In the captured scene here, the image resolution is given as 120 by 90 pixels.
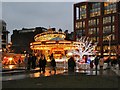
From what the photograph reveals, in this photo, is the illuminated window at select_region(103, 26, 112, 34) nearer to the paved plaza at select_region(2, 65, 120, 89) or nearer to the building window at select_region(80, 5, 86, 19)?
the building window at select_region(80, 5, 86, 19)

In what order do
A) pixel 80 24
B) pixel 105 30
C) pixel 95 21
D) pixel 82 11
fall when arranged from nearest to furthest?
pixel 105 30 → pixel 95 21 → pixel 80 24 → pixel 82 11

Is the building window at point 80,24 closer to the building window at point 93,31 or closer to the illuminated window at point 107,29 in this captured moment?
the building window at point 93,31

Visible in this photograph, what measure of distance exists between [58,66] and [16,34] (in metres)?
126

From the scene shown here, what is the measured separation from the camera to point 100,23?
138 meters

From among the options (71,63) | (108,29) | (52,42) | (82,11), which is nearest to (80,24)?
(82,11)

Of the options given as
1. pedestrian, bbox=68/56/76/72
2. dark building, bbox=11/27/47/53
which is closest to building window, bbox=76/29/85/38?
dark building, bbox=11/27/47/53

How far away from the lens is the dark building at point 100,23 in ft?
431

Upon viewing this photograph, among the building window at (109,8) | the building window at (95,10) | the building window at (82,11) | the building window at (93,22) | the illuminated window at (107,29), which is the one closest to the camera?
the illuminated window at (107,29)

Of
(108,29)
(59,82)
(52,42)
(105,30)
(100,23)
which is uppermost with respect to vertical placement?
(100,23)

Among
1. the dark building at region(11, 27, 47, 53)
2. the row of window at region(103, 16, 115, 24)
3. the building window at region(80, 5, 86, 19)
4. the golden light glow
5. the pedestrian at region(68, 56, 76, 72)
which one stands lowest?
the pedestrian at region(68, 56, 76, 72)

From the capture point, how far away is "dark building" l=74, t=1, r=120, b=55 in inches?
5167

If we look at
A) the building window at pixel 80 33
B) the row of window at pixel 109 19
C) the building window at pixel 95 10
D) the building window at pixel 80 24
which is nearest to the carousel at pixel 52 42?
the row of window at pixel 109 19

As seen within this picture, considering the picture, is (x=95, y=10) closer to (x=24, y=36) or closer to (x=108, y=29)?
(x=108, y=29)

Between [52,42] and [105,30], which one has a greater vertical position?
[105,30]
